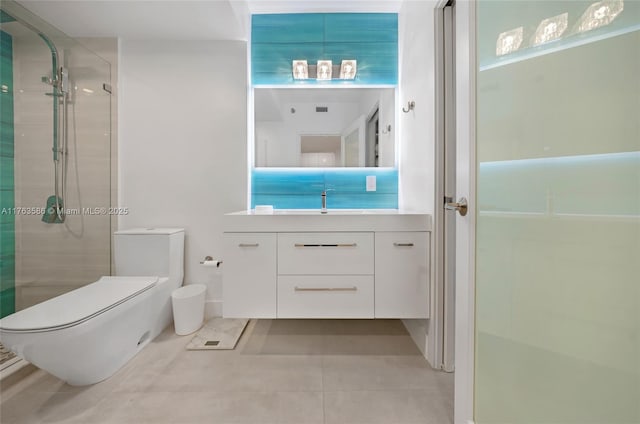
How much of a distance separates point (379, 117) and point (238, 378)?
2.11 metres

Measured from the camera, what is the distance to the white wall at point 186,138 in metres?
2.12

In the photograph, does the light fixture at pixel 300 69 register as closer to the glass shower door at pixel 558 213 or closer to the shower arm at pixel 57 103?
the glass shower door at pixel 558 213

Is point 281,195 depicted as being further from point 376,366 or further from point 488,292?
point 488,292

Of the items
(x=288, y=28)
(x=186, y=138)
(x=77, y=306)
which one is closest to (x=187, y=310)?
(x=77, y=306)

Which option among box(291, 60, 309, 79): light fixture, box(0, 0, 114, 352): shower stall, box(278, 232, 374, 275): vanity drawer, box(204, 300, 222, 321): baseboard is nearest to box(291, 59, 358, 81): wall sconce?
box(291, 60, 309, 79): light fixture

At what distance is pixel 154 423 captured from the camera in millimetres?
1123

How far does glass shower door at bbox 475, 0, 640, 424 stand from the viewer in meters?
0.51

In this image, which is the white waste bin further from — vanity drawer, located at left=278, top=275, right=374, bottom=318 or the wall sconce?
the wall sconce

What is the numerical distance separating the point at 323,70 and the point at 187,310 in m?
2.16

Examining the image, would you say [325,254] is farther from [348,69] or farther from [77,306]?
[348,69]

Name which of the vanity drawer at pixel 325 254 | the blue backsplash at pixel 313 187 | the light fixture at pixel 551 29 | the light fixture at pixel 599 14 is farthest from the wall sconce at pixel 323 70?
the light fixture at pixel 599 14

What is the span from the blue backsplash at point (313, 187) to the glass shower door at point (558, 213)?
4.25 ft

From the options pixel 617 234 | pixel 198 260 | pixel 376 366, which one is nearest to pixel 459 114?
pixel 617 234

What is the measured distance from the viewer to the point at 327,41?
2152mm
